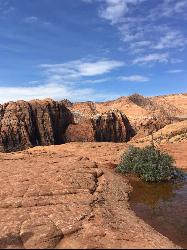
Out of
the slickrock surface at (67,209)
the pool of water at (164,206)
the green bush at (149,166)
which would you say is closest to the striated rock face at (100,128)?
the green bush at (149,166)

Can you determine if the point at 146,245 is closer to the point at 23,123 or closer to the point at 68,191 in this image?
the point at 68,191

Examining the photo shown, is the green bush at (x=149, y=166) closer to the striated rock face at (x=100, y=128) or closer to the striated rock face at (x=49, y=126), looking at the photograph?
the striated rock face at (x=49, y=126)

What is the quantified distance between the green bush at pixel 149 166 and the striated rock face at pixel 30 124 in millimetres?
17451

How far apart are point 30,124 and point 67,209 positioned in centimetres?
2694

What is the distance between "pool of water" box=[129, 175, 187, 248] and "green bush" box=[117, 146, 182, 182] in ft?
1.81

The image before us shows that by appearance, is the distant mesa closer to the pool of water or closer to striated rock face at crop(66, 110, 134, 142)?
striated rock face at crop(66, 110, 134, 142)

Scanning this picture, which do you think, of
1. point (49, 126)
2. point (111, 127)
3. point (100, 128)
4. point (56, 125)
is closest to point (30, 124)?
point (49, 126)

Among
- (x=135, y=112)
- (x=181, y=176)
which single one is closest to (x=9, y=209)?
(x=181, y=176)

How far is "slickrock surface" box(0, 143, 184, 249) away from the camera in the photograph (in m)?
10.1

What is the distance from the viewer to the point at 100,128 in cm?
4516

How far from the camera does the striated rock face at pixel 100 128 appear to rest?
4309 cm

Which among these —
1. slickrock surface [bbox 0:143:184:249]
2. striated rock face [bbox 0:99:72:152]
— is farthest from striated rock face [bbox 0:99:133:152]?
slickrock surface [bbox 0:143:184:249]

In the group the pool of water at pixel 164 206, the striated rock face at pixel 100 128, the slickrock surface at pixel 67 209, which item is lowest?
the pool of water at pixel 164 206

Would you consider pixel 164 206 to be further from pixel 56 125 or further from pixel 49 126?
pixel 56 125
